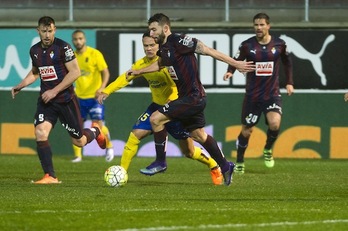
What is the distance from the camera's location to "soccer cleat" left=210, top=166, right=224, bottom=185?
1411 cm

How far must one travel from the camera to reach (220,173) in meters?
14.3

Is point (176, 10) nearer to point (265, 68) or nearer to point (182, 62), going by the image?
point (265, 68)

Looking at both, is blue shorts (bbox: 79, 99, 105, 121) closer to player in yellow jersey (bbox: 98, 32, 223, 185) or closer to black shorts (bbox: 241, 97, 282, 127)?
black shorts (bbox: 241, 97, 282, 127)

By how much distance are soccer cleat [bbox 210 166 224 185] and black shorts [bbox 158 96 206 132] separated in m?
1.11

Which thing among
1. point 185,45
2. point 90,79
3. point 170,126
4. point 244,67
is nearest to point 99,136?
point 170,126

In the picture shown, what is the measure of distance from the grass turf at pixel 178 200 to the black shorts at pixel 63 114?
733mm

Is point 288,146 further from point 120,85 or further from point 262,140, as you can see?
point 120,85

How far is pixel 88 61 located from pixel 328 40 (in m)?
4.49

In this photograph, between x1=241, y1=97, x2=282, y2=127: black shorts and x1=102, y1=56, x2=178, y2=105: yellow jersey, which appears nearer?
x1=102, y1=56, x2=178, y2=105: yellow jersey

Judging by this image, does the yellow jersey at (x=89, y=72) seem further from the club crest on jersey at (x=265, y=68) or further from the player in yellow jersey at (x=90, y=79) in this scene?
the club crest on jersey at (x=265, y=68)

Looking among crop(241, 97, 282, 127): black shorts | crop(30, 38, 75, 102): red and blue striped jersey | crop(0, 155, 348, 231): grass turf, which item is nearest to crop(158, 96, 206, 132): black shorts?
crop(0, 155, 348, 231): grass turf

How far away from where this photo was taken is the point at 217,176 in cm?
1418

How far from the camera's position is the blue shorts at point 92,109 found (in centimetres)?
1919

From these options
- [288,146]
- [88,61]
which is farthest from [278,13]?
[88,61]
